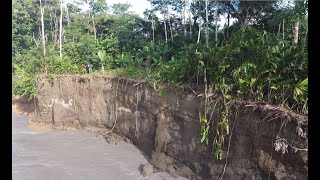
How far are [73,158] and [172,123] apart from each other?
12.4ft

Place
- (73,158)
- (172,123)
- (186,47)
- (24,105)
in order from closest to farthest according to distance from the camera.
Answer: (172,123) → (186,47) → (73,158) → (24,105)

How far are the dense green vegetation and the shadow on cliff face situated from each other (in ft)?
2.01

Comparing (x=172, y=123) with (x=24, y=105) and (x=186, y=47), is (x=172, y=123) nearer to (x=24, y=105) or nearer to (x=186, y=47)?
(x=186, y=47)

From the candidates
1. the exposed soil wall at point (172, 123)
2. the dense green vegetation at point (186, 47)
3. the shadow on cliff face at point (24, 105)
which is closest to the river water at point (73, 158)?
the exposed soil wall at point (172, 123)

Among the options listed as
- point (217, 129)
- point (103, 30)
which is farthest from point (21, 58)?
point (217, 129)

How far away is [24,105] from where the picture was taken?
1444 cm

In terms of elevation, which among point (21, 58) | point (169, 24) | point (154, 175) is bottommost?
point (154, 175)

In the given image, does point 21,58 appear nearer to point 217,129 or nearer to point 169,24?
point 169,24

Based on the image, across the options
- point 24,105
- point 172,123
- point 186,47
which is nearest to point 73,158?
point 172,123

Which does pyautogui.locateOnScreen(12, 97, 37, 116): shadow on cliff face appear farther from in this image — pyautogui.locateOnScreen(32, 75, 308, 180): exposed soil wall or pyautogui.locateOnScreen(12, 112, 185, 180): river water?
pyautogui.locateOnScreen(12, 112, 185, 180): river water

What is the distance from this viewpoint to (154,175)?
6.79m

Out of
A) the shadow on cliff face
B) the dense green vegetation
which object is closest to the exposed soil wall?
the dense green vegetation

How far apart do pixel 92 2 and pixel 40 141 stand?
1313 centimetres

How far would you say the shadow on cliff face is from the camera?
45.7ft
